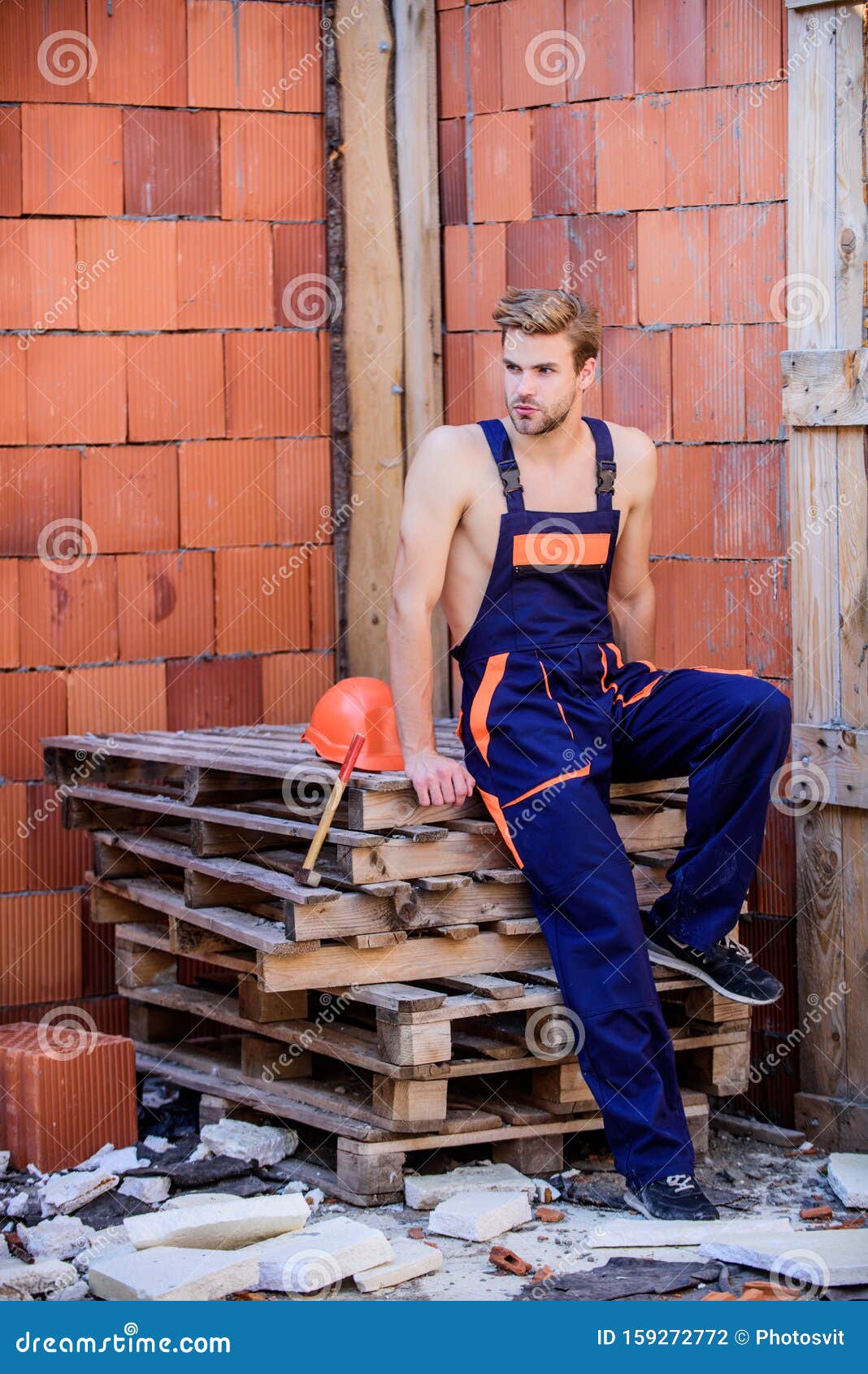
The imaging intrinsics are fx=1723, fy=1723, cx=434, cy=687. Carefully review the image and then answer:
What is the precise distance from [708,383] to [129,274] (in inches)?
75.7

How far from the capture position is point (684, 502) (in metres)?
5.46

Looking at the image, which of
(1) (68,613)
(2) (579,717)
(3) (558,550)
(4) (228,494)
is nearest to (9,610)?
(1) (68,613)

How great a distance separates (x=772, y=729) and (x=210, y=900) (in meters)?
1.69

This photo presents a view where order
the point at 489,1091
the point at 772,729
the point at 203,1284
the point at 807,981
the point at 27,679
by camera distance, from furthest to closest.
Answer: the point at 27,679 → the point at 807,981 → the point at 489,1091 → the point at 772,729 → the point at 203,1284

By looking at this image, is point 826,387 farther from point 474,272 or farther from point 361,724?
point 361,724

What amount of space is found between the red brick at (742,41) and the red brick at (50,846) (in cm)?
309

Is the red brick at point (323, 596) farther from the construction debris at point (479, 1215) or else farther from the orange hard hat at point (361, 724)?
the construction debris at point (479, 1215)

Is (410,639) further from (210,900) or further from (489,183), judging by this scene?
(489,183)

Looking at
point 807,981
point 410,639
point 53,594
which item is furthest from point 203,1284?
point 53,594

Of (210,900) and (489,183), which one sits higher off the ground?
(489,183)

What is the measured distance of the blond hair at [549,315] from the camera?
15.2 ft

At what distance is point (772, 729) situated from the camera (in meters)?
4.48

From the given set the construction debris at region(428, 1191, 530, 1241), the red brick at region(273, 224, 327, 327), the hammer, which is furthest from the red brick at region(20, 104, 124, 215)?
the construction debris at region(428, 1191, 530, 1241)

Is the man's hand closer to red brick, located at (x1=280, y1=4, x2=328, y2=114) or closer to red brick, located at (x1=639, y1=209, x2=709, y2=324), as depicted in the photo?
red brick, located at (x1=639, y1=209, x2=709, y2=324)
